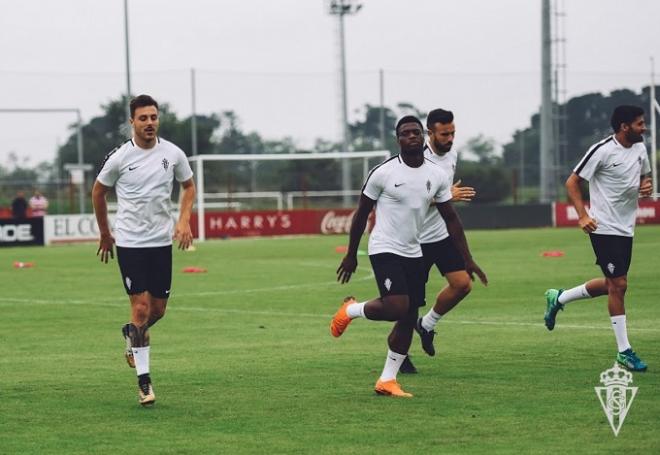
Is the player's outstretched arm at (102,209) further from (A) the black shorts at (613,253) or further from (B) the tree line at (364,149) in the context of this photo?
(B) the tree line at (364,149)

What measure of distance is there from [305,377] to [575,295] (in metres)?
3.10

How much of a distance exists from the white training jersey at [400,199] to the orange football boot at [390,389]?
1018mm

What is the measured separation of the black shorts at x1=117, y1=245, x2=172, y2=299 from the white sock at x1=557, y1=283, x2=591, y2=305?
14.2 ft

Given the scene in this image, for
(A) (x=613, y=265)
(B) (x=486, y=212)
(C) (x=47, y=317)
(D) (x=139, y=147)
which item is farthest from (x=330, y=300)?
(B) (x=486, y=212)

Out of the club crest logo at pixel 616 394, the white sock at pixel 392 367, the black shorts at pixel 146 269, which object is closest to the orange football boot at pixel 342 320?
the white sock at pixel 392 367

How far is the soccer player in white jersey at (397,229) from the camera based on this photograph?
10.6 meters

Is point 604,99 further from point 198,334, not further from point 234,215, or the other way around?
point 198,334

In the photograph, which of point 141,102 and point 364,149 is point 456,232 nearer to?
point 141,102

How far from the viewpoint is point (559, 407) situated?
9820mm

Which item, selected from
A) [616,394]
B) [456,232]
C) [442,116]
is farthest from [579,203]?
[616,394]

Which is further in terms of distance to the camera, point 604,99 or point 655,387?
point 604,99

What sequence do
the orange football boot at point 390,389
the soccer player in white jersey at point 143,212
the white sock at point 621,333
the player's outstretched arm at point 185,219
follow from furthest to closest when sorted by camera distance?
the white sock at point 621,333 → the player's outstretched arm at point 185,219 → the soccer player in white jersey at point 143,212 → the orange football boot at point 390,389

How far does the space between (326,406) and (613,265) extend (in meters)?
3.65

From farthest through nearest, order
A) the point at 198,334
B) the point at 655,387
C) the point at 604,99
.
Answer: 1. the point at 604,99
2. the point at 198,334
3. the point at 655,387
